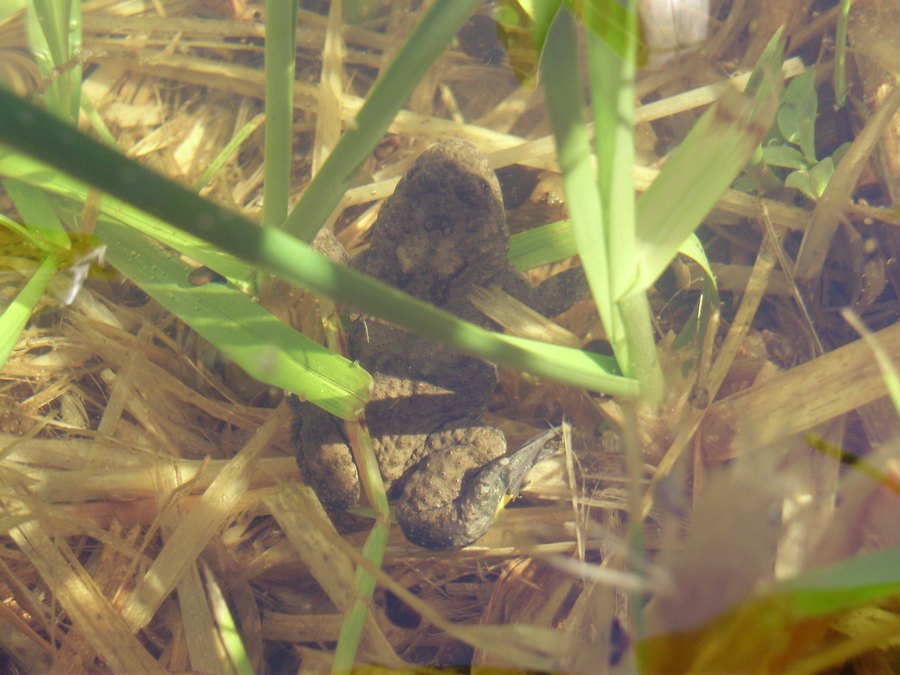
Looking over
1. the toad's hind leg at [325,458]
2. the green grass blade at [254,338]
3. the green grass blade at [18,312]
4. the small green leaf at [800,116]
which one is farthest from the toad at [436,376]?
the small green leaf at [800,116]

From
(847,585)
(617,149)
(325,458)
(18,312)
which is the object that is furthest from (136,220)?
(847,585)

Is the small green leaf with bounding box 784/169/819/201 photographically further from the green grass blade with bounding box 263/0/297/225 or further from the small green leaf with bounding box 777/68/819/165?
the green grass blade with bounding box 263/0/297/225

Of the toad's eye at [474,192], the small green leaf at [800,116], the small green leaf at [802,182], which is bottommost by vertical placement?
the toad's eye at [474,192]

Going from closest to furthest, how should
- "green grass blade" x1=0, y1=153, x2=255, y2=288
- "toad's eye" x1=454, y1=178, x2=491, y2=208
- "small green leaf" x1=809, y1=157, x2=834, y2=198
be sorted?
"green grass blade" x1=0, y1=153, x2=255, y2=288 < "toad's eye" x1=454, y1=178, x2=491, y2=208 < "small green leaf" x1=809, y1=157, x2=834, y2=198

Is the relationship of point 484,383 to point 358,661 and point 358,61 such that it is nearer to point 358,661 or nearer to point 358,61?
point 358,661

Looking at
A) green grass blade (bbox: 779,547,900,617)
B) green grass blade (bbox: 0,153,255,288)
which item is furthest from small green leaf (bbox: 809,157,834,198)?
green grass blade (bbox: 0,153,255,288)

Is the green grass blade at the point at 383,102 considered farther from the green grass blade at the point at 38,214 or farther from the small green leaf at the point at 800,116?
the small green leaf at the point at 800,116

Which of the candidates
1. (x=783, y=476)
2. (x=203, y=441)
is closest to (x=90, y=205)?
(x=203, y=441)
